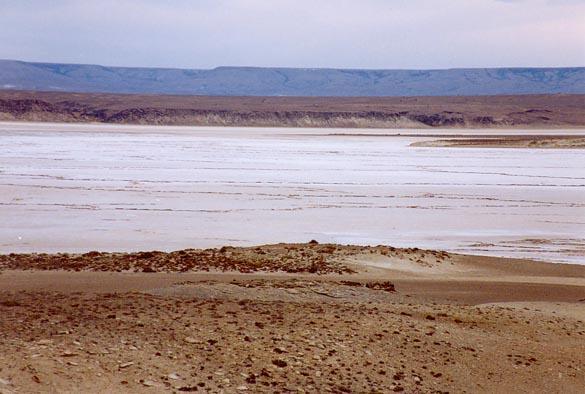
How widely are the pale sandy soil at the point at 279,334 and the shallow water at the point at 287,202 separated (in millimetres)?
4882

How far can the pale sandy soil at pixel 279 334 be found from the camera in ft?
23.7

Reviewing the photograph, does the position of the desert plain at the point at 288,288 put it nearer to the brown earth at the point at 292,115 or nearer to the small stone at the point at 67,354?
the small stone at the point at 67,354

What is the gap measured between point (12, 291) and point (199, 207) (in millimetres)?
12545

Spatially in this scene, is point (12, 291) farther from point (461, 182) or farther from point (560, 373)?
point (461, 182)

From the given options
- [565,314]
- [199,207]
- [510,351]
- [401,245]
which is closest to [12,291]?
[510,351]

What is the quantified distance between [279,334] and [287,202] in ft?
53.1

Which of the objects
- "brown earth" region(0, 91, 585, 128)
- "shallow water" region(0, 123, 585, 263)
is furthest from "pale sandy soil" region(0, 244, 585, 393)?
"brown earth" region(0, 91, 585, 128)

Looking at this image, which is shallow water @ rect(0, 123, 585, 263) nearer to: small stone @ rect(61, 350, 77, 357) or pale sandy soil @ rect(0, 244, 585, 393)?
pale sandy soil @ rect(0, 244, 585, 393)

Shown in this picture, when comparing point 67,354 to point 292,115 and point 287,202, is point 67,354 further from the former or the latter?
point 292,115

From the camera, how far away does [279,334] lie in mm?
8219

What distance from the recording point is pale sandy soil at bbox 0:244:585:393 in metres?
7.23

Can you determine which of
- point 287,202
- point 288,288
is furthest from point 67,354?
point 287,202

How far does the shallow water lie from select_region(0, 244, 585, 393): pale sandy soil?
4.88 m

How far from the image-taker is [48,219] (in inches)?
786
